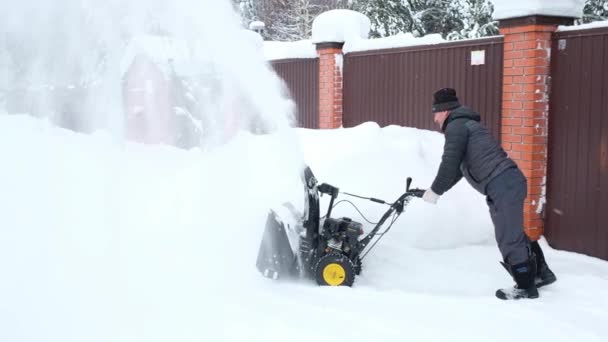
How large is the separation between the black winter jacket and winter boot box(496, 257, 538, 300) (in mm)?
627

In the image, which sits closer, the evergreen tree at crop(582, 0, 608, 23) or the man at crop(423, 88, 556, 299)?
the man at crop(423, 88, 556, 299)

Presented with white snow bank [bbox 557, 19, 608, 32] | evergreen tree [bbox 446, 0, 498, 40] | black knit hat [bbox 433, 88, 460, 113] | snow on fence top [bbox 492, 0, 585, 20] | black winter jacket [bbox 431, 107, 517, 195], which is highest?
evergreen tree [bbox 446, 0, 498, 40]

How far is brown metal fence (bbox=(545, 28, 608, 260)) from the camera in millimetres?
5516

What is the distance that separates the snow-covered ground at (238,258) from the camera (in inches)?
153

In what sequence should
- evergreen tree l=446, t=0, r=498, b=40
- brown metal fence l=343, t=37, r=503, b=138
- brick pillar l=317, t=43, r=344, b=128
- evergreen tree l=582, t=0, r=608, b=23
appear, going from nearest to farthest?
1. brown metal fence l=343, t=37, r=503, b=138
2. brick pillar l=317, t=43, r=344, b=128
3. evergreen tree l=582, t=0, r=608, b=23
4. evergreen tree l=446, t=0, r=498, b=40

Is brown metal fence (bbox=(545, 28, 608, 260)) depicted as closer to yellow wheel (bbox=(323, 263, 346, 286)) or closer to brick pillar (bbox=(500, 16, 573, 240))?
brick pillar (bbox=(500, 16, 573, 240))

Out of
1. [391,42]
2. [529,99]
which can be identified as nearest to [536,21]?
[529,99]

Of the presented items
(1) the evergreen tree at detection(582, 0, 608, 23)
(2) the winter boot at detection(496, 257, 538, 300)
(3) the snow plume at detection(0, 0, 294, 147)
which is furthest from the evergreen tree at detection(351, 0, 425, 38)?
(2) the winter boot at detection(496, 257, 538, 300)

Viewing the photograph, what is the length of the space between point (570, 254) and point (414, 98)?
9.42 feet

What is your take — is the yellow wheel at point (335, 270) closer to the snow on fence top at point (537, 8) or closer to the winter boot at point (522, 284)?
the winter boot at point (522, 284)

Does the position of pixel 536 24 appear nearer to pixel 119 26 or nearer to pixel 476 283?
pixel 476 283

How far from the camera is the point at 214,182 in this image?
760 cm

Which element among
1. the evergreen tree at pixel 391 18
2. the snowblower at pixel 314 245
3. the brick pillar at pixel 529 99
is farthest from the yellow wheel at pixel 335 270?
the evergreen tree at pixel 391 18

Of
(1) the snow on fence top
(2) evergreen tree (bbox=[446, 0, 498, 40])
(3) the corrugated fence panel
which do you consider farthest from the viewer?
(2) evergreen tree (bbox=[446, 0, 498, 40])
